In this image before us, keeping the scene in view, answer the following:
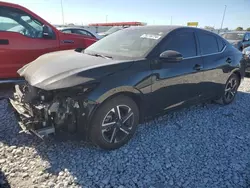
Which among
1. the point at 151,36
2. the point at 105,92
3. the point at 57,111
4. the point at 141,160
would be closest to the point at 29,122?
the point at 57,111

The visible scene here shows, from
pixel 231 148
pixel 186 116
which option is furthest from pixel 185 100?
pixel 231 148

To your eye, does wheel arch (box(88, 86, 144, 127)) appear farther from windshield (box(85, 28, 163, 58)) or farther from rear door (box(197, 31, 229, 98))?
rear door (box(197, 31, 229, 98))

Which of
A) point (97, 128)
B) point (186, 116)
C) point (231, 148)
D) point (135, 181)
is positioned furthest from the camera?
point (186, 116)

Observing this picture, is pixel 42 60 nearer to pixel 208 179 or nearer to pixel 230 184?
pixel 208 179

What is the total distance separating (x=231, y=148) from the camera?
3.15 m

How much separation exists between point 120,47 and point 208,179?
2.21 metres

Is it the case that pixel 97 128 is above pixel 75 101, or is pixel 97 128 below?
below

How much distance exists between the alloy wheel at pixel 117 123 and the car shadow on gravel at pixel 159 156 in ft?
0.61

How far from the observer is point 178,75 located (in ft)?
11.2

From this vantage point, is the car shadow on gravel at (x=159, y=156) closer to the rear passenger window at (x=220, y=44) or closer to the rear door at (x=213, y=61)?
the rear door at (x=213, y=61)

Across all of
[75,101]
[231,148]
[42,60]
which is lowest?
[231,148]

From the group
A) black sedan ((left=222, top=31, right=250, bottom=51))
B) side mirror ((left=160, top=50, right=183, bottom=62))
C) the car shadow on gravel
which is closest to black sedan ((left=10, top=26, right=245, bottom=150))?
side mirror ((left=160, top=50, right=183, bottom=62))

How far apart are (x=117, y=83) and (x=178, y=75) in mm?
1191

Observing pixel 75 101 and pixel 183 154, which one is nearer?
pixel 75 101
